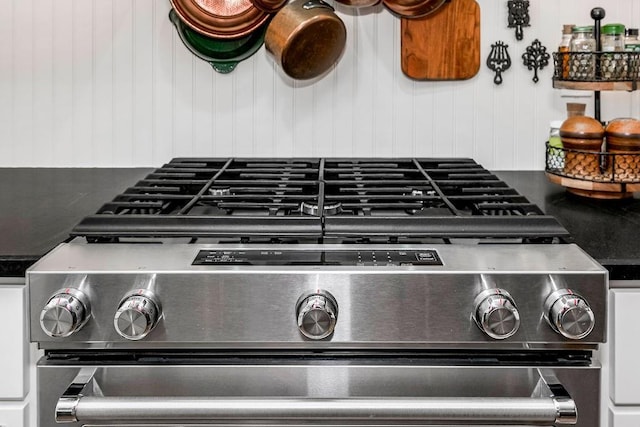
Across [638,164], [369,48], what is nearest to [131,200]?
[369,48]

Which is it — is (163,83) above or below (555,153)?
above

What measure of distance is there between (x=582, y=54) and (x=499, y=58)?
0.30 metres

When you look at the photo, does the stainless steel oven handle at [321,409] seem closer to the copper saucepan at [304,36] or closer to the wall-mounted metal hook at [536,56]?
the copper saucepan at [304,36]

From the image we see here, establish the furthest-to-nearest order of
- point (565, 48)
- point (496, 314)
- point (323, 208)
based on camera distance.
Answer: point (565, 48) → point (323, 208) → point (496, 314)

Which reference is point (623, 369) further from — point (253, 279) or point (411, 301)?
point (253, 279)

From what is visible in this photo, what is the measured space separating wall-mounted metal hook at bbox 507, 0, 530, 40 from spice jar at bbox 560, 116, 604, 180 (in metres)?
0.37

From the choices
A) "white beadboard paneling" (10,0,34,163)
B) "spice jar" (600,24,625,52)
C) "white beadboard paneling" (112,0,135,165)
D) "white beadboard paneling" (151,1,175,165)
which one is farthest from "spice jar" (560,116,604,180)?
"white beadboard paneling" (10,0,34,163)

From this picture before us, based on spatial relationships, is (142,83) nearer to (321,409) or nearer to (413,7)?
(413,7)

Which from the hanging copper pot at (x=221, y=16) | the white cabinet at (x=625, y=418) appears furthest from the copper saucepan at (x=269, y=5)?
the white cabinet at (x=625, y=418)

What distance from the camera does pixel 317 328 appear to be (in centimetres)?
94

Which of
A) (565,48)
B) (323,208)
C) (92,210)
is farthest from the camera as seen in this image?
(565,48)

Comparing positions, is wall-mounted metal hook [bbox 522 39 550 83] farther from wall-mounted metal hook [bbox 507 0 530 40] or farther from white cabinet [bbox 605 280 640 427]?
white cabinet [bbox 605 280 640 427]

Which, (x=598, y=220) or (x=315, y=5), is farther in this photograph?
(x=315, y=5)

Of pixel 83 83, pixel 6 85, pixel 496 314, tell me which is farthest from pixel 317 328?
pixel 6 85
